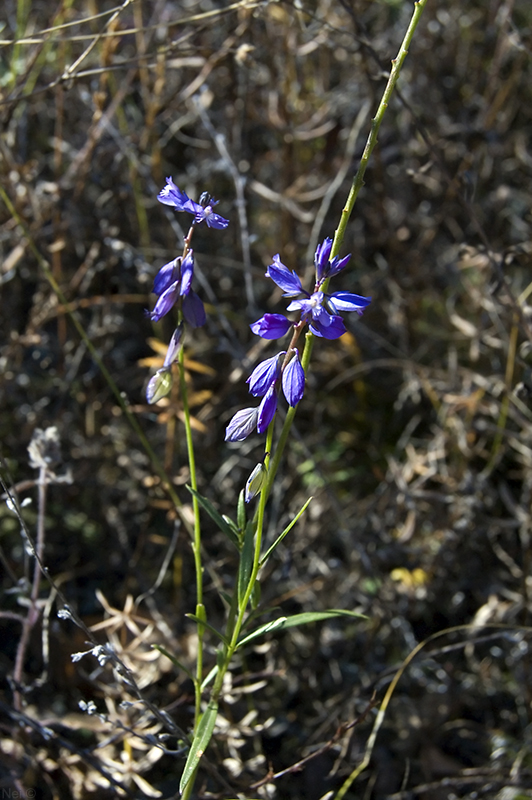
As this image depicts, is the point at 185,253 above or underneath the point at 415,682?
above

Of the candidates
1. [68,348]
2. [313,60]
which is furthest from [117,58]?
[68,348]

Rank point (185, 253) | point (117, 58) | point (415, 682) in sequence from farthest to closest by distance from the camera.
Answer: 1. point (117, 58)
2. point (415, 682)
3. point (185, 253)

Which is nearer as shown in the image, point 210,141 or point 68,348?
point 68,348

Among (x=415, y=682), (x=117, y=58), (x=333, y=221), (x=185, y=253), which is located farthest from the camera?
(x=333, y=221)

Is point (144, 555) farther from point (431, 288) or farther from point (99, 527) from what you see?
point (431, 288)

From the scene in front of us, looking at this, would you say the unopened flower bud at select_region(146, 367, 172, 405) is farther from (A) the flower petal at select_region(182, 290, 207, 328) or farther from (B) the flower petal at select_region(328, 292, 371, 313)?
(B) the flower petal at select_region(328, 292, 371, 313)

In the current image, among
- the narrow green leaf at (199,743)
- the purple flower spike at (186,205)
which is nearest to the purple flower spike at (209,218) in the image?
the purple flower spike at (186,205)

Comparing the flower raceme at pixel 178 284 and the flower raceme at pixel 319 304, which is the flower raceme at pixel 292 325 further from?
the flower raceme at pixel 178 284
